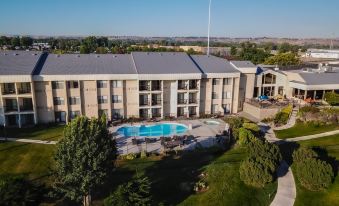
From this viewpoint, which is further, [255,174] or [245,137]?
[245,137]

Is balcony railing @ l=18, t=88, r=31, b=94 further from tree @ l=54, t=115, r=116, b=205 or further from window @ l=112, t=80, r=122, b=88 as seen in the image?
tree @ l=54, t=115, r=116, b=205

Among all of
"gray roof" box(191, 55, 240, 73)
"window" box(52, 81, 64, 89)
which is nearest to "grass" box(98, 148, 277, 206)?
"window" box(52, 81, 64, 89)

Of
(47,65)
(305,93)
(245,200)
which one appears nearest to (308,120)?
(305,93)

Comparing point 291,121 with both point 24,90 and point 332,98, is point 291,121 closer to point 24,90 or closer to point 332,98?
point 332,98

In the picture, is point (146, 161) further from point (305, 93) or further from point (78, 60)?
point (305, 93)

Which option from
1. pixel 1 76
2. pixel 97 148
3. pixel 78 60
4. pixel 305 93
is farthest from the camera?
pixel 305 93

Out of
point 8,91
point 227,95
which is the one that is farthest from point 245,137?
point 8,91
